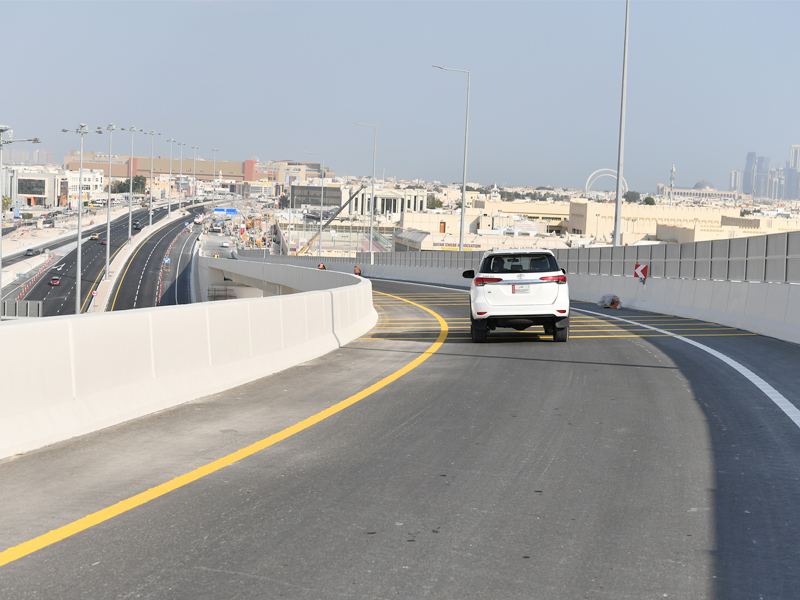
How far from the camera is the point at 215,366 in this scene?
35.7 ft

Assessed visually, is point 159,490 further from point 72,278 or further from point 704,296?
point 72,278

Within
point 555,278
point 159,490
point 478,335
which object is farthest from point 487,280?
point 159,490

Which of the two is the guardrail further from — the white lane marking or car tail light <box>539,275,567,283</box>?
car tail light <box>539,275,567,283</box>

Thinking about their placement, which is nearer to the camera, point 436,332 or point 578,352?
point 578,352

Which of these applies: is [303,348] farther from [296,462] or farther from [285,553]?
[285,553]

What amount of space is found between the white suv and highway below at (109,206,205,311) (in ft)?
221

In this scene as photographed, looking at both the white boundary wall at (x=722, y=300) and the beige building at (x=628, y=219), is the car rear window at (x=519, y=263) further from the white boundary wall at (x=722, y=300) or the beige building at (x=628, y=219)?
the beige building at (x=628, y=219)

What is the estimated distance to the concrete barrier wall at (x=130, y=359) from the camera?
24.5 ft

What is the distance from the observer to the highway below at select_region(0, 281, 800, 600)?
15.2 feet

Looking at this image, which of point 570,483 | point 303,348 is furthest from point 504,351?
point 570,483

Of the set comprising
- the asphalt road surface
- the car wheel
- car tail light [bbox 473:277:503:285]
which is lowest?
the asphalt road surface

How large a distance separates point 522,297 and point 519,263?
2.60 feet

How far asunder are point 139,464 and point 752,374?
28.9 feet

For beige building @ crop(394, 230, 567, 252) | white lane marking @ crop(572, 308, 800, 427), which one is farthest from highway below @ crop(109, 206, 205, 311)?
white lane marking @ crop(572, 308, 800, 427)
